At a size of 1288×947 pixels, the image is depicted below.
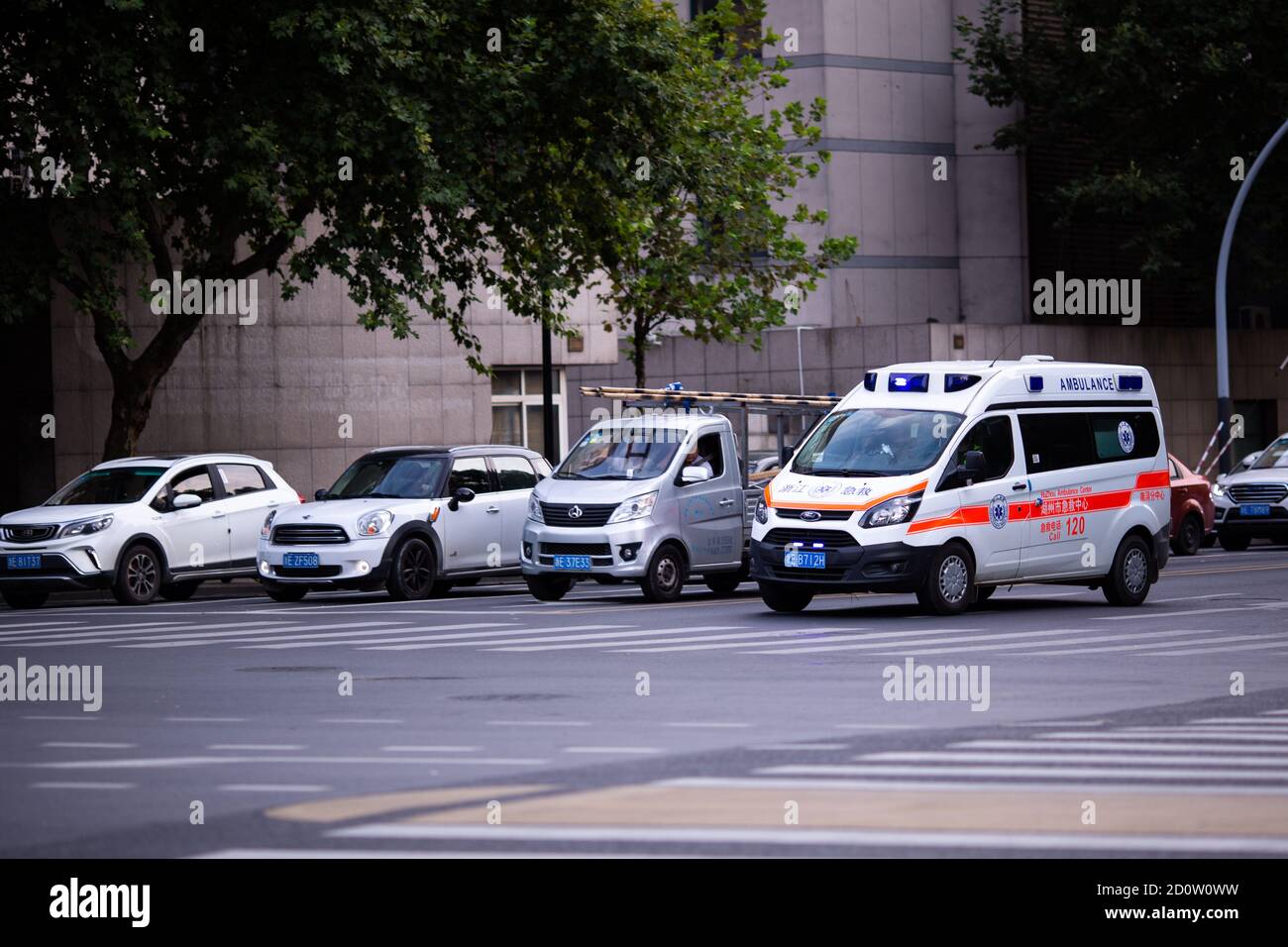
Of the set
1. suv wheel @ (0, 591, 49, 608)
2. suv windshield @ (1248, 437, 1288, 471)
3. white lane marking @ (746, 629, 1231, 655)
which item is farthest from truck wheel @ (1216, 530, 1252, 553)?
suv wheel @ (0, 591, 49, 608)

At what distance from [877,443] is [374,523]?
6.20m

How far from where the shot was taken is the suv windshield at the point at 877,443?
20578mm

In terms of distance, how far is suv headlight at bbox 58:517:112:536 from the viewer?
972 inches

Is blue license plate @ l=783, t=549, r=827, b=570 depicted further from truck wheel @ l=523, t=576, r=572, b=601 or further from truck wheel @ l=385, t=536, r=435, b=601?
truck wheel @ l=385, t=536, r=435, b=601

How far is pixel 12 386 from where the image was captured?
3447 cm

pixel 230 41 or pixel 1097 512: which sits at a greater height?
pixel 230 41

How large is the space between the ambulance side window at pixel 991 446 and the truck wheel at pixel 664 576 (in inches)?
162

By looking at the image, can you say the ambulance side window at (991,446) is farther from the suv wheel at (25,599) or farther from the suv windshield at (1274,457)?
the suv windshield at (1274,457)

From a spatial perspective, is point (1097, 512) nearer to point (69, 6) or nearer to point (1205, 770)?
point (1205, 770)

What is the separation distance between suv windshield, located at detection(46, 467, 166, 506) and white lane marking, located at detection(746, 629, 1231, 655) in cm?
1091

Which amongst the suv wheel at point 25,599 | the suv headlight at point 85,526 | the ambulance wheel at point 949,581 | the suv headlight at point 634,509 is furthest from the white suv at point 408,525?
the ambulance wheel at point 949,581
